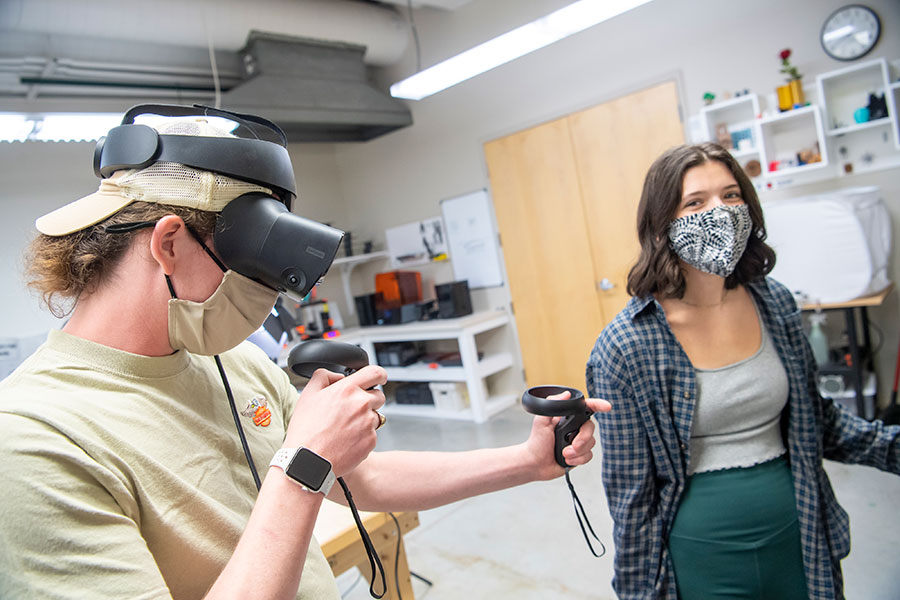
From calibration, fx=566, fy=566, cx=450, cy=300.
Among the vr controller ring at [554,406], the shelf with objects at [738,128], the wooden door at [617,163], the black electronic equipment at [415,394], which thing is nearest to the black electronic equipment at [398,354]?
the black electronic equipment at [415,394]

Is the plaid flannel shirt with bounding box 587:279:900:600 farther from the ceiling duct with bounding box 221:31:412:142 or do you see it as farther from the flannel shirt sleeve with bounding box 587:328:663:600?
the ceiling duct with bounding box 221:31:412:142

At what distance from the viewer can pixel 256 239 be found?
2.85 feet

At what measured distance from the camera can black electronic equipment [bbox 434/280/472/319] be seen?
5.46m

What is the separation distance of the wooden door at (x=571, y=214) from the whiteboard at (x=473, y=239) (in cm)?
15

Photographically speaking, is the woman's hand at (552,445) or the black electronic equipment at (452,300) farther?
the black electronic equipment at (452,300)

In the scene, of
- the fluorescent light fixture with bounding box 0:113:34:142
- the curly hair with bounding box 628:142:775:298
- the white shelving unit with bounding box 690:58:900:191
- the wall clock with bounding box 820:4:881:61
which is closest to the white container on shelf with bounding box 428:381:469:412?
the white shelving unit with bounding box 690:58:900:191

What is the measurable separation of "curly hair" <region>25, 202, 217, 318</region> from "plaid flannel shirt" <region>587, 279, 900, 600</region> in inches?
41.9

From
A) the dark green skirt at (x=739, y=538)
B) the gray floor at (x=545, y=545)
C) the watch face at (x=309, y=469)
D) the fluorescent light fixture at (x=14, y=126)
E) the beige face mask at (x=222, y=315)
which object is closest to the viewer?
the watch face at (x=309, y=469)

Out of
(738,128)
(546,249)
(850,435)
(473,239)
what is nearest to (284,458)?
(850,435)

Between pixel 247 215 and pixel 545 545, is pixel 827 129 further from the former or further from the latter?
pixel 247 215

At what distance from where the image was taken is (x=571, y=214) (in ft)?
16.2

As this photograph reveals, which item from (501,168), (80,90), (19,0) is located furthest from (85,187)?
(501,168)

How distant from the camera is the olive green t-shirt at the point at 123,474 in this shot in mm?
608

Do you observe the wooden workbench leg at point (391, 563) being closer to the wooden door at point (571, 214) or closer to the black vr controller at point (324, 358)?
the black vr controller at point (324, 358)
